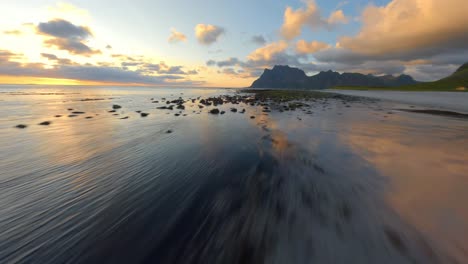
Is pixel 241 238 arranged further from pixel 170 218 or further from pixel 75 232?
pixel 75 232

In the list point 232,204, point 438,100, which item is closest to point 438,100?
point 438,100

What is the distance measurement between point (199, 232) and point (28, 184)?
6.88 meters

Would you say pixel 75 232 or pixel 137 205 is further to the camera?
pixel 137 205

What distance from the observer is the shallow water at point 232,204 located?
3963 millimetres

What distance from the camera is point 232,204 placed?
569 cm

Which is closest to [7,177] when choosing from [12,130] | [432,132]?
[12,130]

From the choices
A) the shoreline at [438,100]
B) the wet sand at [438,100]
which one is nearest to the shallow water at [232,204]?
the shoreline at [438,100]

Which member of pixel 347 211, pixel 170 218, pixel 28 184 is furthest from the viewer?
pixel 28 184

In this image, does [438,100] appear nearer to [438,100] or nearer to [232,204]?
[438,100]

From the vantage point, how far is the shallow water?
3.96 meters

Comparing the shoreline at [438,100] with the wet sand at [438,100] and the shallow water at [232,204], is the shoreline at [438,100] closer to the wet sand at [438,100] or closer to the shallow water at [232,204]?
the wet sand at [438,100]

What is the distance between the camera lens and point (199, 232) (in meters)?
4.52

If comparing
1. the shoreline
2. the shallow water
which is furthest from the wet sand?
the shallow water

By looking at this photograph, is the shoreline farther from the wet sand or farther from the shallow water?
the shallow water
